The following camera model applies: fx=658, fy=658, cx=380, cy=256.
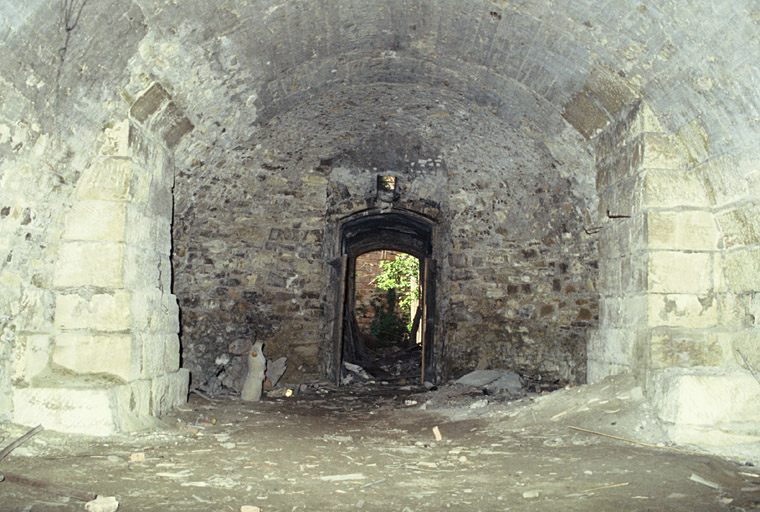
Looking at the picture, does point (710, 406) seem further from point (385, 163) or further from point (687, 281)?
point (385, 163)

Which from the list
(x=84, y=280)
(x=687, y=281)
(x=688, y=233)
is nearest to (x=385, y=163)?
(x=688, y=233)

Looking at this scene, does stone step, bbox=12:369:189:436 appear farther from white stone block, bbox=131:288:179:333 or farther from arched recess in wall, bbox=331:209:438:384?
arched recess in wall, bbox=331:209:438:384

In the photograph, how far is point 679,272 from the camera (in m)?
4.65

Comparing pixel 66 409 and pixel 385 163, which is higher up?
pixel 385 163

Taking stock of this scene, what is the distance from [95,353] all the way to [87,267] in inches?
23.0

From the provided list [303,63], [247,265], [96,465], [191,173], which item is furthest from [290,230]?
[96,465]

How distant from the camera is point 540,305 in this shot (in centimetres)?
779

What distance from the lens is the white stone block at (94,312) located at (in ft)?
14.5

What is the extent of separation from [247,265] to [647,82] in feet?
15.9

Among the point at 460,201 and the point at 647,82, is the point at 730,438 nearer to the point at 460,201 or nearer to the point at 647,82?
the point at 647,82

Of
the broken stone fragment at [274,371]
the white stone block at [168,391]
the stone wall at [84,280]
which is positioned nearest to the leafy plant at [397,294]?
the broken stone fragment at [274,371]

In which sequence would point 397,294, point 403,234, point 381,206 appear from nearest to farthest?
point 381,206 < point 403,234 < point 397,294

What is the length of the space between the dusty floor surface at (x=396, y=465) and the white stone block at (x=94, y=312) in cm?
75

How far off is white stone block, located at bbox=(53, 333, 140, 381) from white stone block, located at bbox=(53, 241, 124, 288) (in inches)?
14.1
